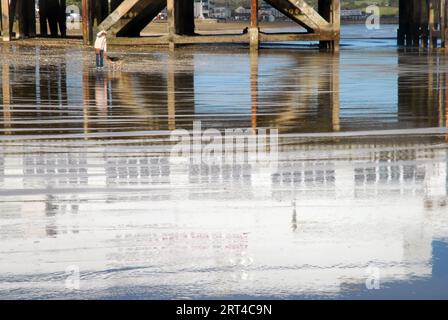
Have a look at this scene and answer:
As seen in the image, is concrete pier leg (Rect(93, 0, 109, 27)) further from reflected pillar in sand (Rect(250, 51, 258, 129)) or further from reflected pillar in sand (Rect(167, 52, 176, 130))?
reflected pillar in sand (Rect(167, 52, 176, 130))

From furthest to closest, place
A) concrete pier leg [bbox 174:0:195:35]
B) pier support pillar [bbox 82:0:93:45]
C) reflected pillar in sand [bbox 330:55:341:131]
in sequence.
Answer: concrete pier leg [bbox 174:0:195:35] → pier support pillar [bbox 82:0:93:45] → reflected pillar in sand [bbox 330:55:341:131]

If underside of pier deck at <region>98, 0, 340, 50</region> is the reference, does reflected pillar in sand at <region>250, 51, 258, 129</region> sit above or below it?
below

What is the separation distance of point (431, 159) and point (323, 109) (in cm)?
525

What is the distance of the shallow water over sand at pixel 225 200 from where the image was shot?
22.0 ft

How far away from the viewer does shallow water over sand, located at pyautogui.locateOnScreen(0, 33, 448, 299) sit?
6715 mm

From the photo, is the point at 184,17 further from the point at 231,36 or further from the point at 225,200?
the point at 225,200

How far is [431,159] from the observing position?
11211 mm

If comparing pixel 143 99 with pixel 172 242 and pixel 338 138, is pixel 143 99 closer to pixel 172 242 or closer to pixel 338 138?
pixel 338 138

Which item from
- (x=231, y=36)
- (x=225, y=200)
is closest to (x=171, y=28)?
(x=231, y=36)

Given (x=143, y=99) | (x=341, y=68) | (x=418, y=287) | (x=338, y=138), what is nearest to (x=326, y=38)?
(x=341, y=68)

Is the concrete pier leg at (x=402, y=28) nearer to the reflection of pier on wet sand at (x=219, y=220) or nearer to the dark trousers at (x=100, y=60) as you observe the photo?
the dark trousers at (x=100, y=60)

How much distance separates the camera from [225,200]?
9.09 m

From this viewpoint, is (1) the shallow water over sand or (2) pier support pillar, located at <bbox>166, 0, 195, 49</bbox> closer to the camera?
(1) the shallow water over sand

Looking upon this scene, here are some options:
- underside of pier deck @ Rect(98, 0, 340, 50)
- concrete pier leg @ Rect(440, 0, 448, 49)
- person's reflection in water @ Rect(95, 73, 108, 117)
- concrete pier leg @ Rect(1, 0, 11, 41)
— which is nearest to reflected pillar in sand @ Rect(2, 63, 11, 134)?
person's reflection in water @ Rect(95, 73, 108, 117)
